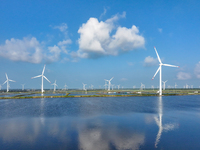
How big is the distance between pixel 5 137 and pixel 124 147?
13291mm

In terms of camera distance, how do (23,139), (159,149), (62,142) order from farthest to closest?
(23,139) → (62,142) → (159,149)

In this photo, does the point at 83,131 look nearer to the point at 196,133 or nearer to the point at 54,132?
the point at 54,132

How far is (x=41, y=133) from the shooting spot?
17.9 metres

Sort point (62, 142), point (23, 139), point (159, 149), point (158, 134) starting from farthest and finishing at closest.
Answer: point (158, 134), point (23, 139), point (62, 142), point (159, 149)

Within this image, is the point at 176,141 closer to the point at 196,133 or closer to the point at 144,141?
the point at 144,141

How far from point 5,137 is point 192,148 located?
19.4m

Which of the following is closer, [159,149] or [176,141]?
[159,149]

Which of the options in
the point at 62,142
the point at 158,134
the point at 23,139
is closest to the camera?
the point at 62,142

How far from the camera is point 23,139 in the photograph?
620 inches

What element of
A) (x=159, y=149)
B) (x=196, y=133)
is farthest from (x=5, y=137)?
(x=196, y=133)

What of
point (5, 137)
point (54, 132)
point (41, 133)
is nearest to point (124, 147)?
point (54, 132)

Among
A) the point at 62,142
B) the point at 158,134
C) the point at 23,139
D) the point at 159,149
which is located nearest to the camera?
the point at 159,149

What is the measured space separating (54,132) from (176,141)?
45.6 ft

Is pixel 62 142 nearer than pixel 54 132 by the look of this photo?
Yes
